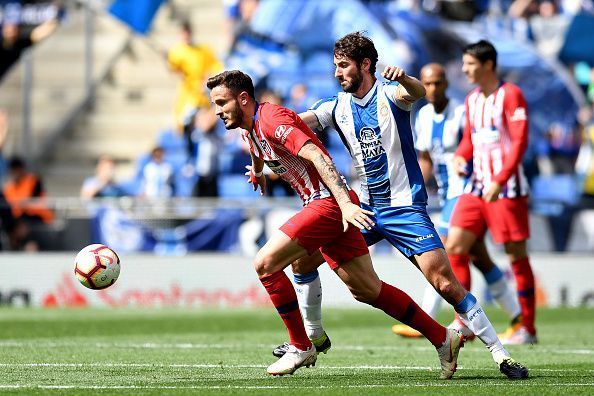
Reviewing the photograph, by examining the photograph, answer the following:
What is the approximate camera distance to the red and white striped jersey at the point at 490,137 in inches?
438

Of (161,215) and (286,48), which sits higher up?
(286,48)

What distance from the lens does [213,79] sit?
8.04 meters

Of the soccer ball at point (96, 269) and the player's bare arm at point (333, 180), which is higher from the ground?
the player's bare arm at point (333, 180)

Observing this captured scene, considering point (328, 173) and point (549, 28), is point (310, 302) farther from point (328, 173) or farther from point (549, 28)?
point (549, 28)

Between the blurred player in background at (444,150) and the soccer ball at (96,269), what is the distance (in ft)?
10.9

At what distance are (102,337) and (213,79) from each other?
4.61 m

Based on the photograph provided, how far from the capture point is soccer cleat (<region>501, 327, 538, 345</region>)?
1128cm

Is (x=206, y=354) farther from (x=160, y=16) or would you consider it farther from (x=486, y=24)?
(x=160, y=16)

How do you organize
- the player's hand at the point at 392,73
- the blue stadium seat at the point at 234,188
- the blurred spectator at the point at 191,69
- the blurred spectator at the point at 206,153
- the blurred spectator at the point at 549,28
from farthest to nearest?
the blurred spectator at the point at 191,69 → the blurred spectator at the point at 549,28 → the blue stadium seat at the point at 234,188 → the blurred spectator at the point at 206,153 → the player's hand at the point at 392,73

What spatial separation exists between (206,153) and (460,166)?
9.76m

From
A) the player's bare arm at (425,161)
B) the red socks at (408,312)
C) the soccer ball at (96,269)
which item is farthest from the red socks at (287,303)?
the player's bare arm at (425,161)

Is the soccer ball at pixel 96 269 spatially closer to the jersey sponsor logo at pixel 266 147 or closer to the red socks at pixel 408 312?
the jersey sponsor logo at pixel 266 147

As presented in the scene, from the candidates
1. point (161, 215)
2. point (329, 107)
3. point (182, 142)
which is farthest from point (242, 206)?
point (329, 107)

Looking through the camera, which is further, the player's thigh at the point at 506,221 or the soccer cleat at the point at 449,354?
the player's thigh at the point at 506,221
